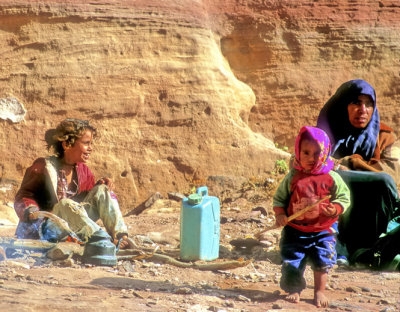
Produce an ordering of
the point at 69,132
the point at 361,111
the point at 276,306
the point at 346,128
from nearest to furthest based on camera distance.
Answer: the point at 276,306 → the point at 69,132 → the point at 361,111 → the point at 346,128

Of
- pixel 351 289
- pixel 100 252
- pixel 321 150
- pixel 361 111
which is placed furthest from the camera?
pixel 361 111

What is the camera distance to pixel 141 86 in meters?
8.81

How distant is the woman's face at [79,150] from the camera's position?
575 cm

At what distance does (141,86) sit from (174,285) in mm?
4567

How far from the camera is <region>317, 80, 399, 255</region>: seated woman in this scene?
5.54 metres

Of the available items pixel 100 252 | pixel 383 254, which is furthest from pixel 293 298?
pixel 100 252

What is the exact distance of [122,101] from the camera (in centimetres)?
870

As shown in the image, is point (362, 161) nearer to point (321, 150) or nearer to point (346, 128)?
point (346, 128)

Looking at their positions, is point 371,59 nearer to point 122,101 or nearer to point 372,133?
point 122,101

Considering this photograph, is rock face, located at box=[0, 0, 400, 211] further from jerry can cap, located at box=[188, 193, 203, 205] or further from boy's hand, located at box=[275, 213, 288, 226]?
boy's hand, located at box=[275, 213, 288, 226]

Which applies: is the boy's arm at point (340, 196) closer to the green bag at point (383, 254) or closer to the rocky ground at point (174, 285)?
the rocky ground at point (174, 285)

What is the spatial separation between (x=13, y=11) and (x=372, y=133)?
15.7ft

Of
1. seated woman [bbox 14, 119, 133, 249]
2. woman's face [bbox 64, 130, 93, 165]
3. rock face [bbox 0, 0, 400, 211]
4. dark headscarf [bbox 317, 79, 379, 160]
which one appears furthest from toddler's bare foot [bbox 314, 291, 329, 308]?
rock face [bbox 0, 0, 400, 211]

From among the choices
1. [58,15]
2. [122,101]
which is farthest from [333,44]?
[58,15]
